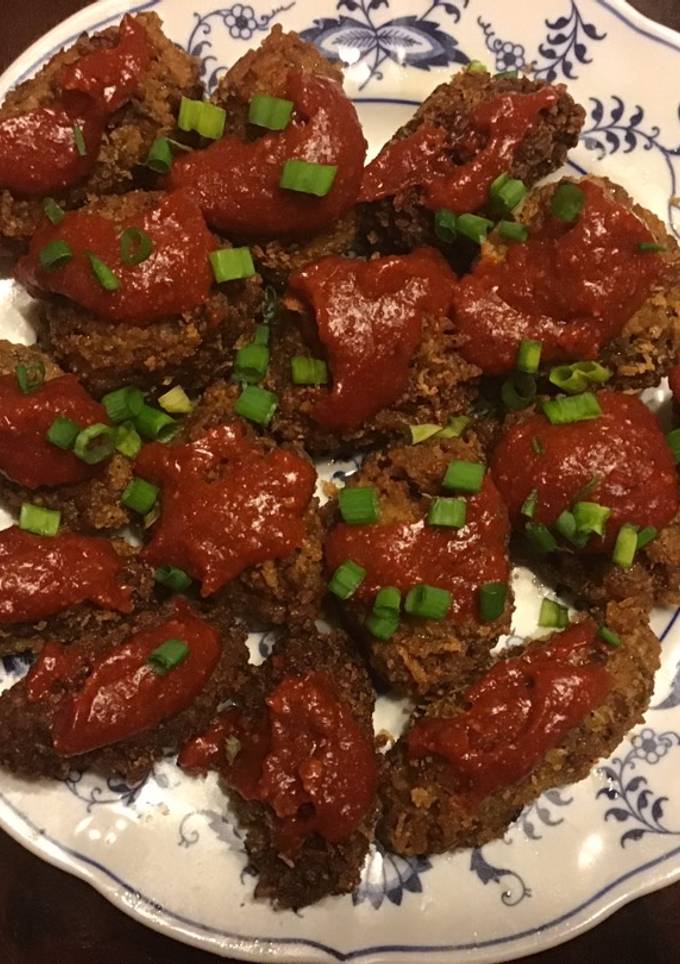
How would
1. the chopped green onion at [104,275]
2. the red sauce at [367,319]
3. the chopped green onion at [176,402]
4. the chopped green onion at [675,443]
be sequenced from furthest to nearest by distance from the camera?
the chopped green onion at [176,402], the chopped green onion at [675,443], the red sauce at [367,319], the chopped green onion at [104,275]

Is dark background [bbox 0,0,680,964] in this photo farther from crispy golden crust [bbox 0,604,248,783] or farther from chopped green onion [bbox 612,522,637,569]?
chopped green onion [bbox 612,522,637,569]

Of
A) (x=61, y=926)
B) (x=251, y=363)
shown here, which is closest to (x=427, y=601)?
Answer: (x=251, y=363)

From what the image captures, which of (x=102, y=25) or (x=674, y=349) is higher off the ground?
(x=102, y=25)

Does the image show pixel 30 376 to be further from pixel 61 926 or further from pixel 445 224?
pixel 61 926

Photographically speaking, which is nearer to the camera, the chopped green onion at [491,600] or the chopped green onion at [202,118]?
the chopped green onion at [491,600]

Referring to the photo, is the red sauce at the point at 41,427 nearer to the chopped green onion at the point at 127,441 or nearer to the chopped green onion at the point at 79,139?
the chopped green onion at the point at 127,441

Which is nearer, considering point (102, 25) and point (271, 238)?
point (271, 238)

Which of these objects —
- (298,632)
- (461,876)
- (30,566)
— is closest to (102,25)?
(30,566)

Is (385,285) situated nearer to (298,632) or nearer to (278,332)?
(278,332)

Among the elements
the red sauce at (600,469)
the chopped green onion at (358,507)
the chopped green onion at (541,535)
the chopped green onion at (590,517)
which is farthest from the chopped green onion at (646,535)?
the chopped green onion at (358,507)
